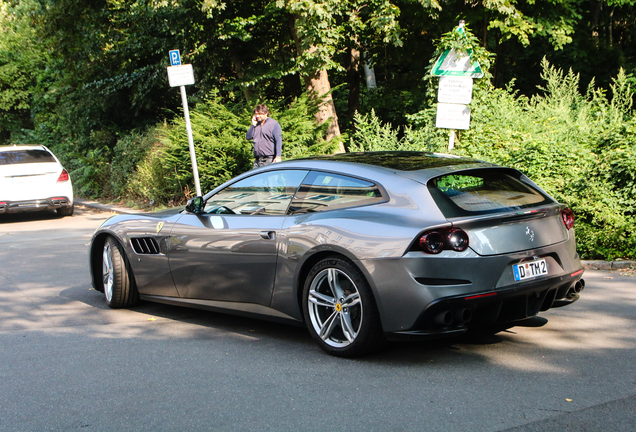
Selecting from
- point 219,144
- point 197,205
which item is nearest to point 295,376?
point 197,205

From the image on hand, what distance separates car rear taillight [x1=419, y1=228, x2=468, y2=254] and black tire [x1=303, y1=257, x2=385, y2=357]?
0.52 m

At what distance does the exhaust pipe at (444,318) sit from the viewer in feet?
13.6

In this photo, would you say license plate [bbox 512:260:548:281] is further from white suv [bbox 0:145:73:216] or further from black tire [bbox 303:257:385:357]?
white suv [bbox 0:145:73:216]

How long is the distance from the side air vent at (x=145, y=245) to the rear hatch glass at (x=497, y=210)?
8.99 ft

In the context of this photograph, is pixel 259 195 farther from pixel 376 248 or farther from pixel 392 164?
pixel 376 248

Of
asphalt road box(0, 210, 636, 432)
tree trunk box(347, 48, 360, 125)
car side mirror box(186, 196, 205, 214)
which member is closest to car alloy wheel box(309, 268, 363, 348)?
asphalt road box(0, 210, 636, 432)

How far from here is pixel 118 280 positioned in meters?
6.36

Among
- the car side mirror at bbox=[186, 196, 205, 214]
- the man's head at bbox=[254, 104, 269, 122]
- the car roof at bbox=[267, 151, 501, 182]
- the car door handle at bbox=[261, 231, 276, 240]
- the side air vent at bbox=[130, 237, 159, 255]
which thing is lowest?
the side air vent at bbox=[130, 237, 159, 255]

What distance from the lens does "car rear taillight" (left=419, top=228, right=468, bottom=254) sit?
416 centimetres

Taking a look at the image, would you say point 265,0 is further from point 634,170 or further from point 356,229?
point 356,229

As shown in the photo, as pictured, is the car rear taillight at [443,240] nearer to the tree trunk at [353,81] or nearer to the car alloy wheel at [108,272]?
the car alloy wheel at [108,272]

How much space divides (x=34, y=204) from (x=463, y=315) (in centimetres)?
1289

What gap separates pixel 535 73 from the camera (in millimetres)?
24438

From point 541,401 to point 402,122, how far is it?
59.4ft
